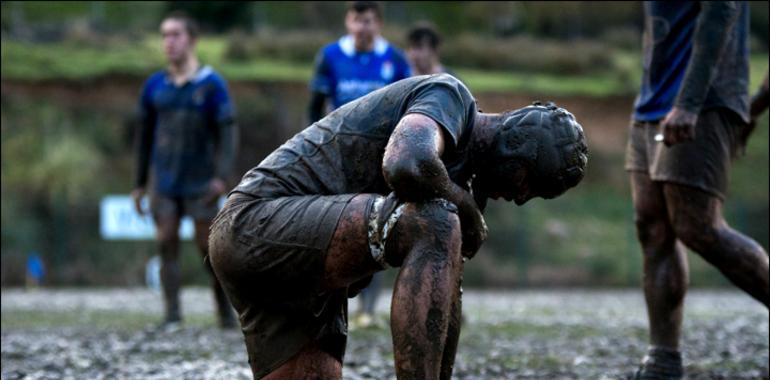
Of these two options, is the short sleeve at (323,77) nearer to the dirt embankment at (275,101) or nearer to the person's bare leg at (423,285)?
the person's bare leg at (423,285)

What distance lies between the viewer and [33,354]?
864cm

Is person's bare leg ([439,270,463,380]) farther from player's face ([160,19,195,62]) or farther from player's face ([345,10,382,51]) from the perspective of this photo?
Result: player's face ([160,19,195,62])

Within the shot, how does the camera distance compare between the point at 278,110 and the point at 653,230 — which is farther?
the point at 278,110

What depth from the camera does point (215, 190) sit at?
37.3ft

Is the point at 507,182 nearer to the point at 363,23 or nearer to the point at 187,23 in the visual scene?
the point at 363,23

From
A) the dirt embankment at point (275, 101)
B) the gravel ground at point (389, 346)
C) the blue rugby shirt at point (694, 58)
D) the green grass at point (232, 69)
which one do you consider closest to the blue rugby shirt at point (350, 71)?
the gravel ground at point (389, 346)

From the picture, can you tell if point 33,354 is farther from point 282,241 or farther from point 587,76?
point 587,76

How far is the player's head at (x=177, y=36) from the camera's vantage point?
11.6 metres

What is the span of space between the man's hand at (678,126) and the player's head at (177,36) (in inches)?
242

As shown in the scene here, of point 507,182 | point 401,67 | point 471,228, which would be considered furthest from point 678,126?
point 401,67

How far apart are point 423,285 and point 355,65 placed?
6.69m

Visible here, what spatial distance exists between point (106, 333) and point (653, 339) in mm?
5300

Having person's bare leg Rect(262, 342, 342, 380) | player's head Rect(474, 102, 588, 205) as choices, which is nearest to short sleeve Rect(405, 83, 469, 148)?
player's head Rect(474, 102, 588, 205)

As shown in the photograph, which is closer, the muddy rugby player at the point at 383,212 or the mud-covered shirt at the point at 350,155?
the muddy rugby player at the point at 383,212
